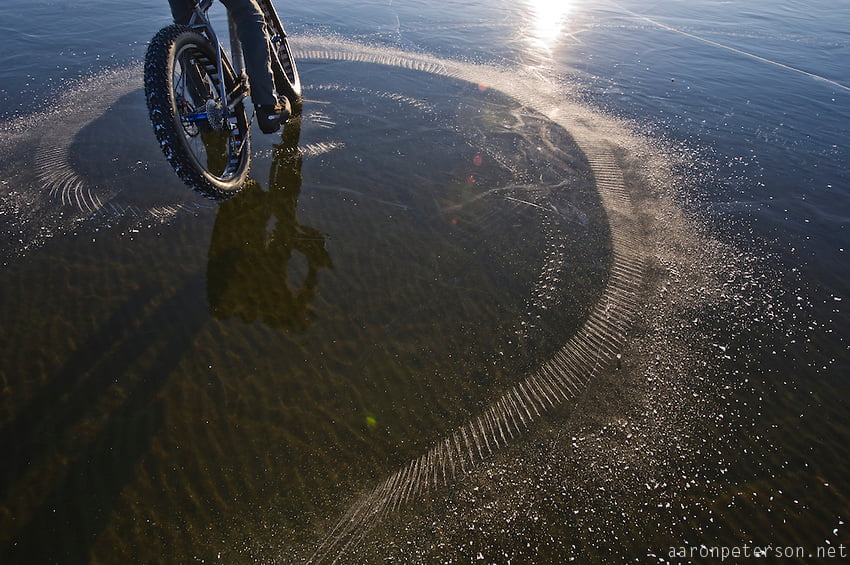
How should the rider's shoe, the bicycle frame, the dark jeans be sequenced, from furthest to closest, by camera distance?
the rider's shoe, the dark jeans, the bicycle frame

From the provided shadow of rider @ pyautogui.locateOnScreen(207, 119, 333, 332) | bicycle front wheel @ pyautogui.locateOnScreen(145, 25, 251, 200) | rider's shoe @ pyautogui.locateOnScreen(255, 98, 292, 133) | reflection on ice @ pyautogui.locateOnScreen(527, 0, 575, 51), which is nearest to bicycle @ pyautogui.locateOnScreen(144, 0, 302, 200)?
bicycle front wheel @ pyautogui.locateOnScreen(145, 25, 251, 200)

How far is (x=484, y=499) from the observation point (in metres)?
2.23

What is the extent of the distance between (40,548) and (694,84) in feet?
29.0

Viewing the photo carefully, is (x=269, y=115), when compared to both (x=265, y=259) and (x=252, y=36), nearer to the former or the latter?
(x=252, y=36)

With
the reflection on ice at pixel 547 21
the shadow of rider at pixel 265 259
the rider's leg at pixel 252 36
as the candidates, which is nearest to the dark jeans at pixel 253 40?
the rider's leg at pixel 252 36

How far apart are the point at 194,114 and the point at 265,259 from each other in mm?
1244

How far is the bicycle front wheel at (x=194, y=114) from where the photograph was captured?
309 centimetres

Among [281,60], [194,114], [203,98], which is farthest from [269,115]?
[281,60]

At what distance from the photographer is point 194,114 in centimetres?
348

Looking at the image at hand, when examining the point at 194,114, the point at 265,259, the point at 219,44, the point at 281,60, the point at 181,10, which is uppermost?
the point at 181,10

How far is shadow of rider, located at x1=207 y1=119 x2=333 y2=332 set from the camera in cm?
309

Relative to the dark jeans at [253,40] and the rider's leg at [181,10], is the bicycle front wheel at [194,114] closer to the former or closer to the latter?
the dark jeans at [253,40]

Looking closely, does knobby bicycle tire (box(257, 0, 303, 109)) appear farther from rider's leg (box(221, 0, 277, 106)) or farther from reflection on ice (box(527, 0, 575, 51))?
reflection on ice (box(527, 0, 575, 51))

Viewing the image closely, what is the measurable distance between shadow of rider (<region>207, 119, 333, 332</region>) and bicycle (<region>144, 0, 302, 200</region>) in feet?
0.88
